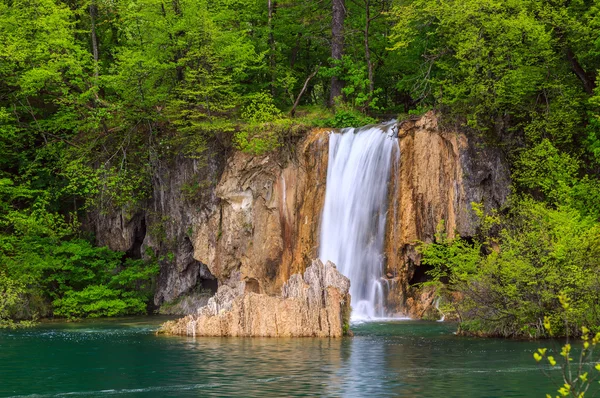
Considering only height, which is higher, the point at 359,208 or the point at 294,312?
the point at 359,208

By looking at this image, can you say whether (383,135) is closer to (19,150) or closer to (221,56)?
(221,56)

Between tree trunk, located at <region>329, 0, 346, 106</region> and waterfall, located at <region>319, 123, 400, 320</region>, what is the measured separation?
18.8ft

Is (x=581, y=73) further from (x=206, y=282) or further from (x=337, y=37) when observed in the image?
(x=206, y=282)

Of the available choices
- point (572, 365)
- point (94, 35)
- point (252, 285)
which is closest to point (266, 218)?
point (252, 285)

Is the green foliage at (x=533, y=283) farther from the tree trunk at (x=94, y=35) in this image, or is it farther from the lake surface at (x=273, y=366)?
the tree trunk at (x=94, y=35)

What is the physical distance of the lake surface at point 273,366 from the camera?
1622cm

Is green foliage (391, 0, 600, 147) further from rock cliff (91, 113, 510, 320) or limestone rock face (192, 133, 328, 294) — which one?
limestone rock face (192, 133, 328, 294)

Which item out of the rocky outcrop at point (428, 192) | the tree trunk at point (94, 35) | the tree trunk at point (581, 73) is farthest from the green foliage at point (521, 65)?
the tree trunk at point (94, 35)

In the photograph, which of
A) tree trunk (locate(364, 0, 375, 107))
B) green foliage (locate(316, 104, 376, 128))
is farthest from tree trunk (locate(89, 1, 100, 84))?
tree trunk (locate(364, 0, 375, 107))

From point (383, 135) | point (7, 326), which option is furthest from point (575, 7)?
point (7, 326)

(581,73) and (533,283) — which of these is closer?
(533,283)

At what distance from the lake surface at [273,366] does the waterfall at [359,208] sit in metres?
6.19

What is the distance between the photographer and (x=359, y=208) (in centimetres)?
3444

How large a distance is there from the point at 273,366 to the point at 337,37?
24.6 m
